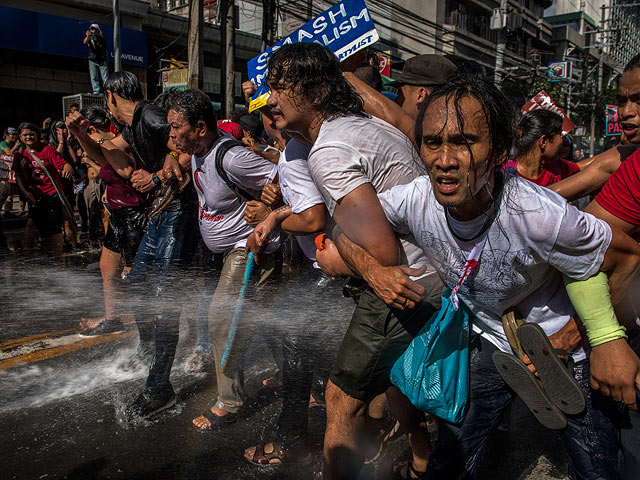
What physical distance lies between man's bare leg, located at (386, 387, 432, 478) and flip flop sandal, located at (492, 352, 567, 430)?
729 mm

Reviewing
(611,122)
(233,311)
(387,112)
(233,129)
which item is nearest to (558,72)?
(611,122)

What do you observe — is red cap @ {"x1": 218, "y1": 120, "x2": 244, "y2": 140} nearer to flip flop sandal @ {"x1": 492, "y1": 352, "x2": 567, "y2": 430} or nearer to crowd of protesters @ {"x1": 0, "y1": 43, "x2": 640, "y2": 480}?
crowd of protesters @ {"x1": 0, "y1": 43, "x2": 640, "y2": 480}

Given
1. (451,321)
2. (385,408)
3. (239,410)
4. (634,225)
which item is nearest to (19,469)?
(239,410)

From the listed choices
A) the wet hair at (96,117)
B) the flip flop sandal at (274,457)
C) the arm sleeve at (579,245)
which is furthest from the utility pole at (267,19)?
the arm sleeve at (579,245)

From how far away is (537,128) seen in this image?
3.75 meters

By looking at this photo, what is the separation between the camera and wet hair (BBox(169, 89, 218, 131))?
10.2 feet

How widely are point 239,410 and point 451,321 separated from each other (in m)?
1.78

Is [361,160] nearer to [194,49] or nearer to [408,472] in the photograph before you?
[408,472]

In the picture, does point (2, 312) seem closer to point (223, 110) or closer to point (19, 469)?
point (19, 469)

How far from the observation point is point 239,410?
3.15 m

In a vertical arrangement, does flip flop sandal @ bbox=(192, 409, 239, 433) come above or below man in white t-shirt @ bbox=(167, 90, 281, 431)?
below

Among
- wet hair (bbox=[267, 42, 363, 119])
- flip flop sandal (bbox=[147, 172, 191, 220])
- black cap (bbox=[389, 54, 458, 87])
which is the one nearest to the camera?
wet hair (bbox=[267, 42, 363, 119])

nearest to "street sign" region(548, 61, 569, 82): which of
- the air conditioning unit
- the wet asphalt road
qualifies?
the air conditioning unit

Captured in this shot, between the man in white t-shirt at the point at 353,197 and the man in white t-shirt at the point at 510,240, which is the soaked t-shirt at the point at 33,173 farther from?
the man in white t-shirt at the point at 510,240
